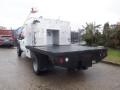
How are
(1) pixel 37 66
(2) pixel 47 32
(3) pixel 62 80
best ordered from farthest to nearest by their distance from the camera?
1. (2) pixel 47 32
2. (1) pixel 37 66
3. (3) pixel 62 80

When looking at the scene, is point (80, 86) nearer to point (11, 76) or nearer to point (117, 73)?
point (117, 73)

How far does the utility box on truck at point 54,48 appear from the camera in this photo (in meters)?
5.24

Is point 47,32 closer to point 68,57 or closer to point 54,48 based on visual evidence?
point 54,48

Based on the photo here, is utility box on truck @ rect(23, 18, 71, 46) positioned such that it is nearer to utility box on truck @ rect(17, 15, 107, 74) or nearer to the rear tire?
utility box on truck @ rect(17, 15, 107, 74)

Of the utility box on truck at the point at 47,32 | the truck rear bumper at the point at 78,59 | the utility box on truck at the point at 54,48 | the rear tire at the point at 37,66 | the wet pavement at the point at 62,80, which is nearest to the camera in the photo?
the truck rear bumper at the point at 78,59

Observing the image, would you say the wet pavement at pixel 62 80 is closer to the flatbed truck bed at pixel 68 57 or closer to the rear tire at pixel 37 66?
the rear tire at pixel 37 66

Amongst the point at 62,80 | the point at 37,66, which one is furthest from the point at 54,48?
the point at 62,80

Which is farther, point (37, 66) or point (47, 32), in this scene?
point (47, 32)

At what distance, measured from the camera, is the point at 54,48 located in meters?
6.34

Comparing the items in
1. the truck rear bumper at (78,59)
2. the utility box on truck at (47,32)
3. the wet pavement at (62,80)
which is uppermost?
the utility box on truck at (47,32)

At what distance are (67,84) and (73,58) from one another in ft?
2.81

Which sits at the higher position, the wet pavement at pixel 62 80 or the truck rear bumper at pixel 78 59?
the truck rear bumper at pixel 78 59

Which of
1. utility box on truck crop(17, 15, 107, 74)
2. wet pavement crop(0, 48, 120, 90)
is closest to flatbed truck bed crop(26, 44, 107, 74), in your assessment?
utility box on truck crop(17, 15, 107, 74)

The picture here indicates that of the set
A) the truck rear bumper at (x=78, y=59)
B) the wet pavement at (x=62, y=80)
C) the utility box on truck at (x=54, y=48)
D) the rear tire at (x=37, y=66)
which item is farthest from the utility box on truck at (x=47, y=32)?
the truck rear bumper at (x=78, y=59)
